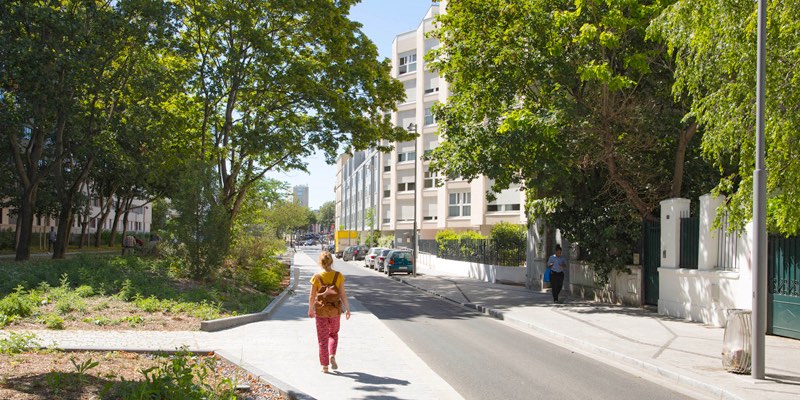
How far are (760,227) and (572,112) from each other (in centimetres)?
858

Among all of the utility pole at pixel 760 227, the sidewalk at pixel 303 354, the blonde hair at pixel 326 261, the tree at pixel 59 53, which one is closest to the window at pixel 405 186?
the tree at pixel 59 53

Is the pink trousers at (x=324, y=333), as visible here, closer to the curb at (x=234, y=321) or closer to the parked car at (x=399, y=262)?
the curb at (x=234, y=321)

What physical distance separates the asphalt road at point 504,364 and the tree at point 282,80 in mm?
11294

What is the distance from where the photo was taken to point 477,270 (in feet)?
107

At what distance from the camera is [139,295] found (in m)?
13.9

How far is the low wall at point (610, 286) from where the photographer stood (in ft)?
58.6

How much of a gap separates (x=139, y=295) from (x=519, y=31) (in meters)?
12.0

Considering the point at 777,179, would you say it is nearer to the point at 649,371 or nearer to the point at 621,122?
the point at 649,371

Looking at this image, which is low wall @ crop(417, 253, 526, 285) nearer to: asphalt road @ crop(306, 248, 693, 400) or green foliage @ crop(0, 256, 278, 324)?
asphalt road @ crop(306, 248, 693, 400)

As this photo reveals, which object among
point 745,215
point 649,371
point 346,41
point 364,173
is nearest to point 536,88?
point 346,41

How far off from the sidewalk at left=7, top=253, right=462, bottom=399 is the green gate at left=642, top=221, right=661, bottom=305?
821 centimetres

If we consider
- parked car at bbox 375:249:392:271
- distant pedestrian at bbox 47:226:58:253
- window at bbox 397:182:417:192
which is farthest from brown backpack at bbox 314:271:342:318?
window at bbox 397:182:417:192

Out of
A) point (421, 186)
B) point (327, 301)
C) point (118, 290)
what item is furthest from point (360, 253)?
point (327, 301)

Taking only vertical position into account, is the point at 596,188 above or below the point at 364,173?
below
